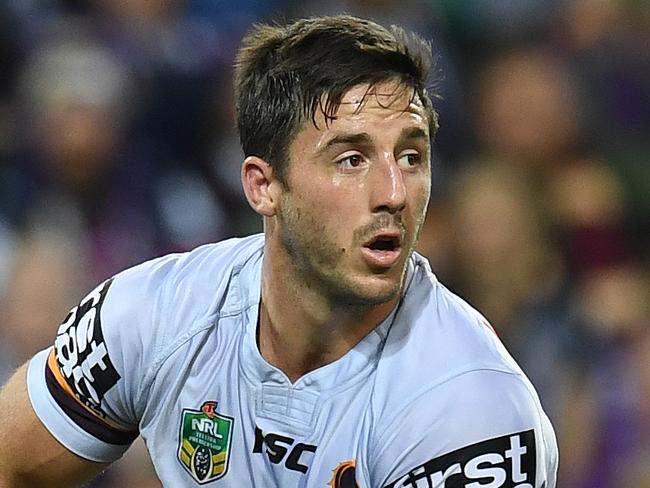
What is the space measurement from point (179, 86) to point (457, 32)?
0.89 m

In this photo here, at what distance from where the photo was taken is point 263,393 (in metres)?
2.04

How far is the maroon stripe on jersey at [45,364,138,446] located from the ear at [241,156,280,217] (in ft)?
1.50

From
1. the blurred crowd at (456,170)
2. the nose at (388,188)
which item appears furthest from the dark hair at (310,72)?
the blurred crowd at (456,170)

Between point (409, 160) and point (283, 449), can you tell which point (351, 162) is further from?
point (283, 449)

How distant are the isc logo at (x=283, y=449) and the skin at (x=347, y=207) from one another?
5.6 inches

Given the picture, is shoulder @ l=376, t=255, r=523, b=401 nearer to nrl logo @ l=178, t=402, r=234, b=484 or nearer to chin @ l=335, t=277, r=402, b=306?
chin @ l=335, t=277, r=402, b=306

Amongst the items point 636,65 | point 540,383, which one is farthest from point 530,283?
point 636,65

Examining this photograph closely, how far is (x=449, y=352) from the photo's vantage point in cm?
187

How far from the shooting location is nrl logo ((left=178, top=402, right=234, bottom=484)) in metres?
2.03

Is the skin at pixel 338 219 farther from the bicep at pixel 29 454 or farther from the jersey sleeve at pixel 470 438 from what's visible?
the bicep at pixel 29 454

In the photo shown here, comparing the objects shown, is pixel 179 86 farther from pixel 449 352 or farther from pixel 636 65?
pixel 449 352

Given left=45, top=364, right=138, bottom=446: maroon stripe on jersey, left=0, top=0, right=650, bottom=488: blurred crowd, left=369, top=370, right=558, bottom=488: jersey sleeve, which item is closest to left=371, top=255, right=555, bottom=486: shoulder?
left=369, top=370, right=558, bottom=488: jersey sleeve

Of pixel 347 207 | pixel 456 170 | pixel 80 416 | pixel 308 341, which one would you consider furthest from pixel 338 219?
pixel 456 170

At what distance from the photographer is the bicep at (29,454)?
7.22 ft
